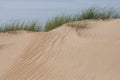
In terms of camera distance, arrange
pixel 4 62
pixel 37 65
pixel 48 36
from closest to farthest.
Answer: pixel 37 65, pixel 4 62, pixel 48 36

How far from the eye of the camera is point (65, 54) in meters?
8.07

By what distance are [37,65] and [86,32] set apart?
1509 millimetres

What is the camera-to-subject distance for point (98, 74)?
22.8 ft

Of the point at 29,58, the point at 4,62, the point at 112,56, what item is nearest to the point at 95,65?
the point at 112,56

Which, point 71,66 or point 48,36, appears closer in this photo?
point 71,66

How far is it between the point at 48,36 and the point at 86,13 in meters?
2.88

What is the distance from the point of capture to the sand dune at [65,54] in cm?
720

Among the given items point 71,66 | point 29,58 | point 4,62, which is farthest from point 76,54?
point 4,62

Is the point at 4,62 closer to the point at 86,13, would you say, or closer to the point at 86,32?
the point at 86,32

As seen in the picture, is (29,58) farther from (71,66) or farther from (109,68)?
(109,68)

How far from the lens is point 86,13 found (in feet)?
38.6

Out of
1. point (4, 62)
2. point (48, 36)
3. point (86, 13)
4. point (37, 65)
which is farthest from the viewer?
point (86, 13)

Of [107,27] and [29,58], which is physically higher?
[107,27]

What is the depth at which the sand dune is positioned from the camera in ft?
23.6
